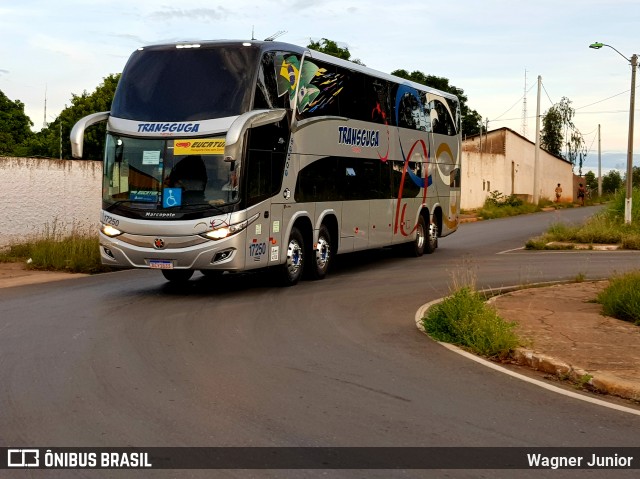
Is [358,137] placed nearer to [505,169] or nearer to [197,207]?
[197,207]

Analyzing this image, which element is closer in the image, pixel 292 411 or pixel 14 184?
pixel 292 411

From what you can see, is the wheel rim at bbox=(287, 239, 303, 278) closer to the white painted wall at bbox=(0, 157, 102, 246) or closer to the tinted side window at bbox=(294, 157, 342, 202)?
the tinted side window at bbox=(294, 157, 342, 202)

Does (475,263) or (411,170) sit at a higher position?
(411,170)

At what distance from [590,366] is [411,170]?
42.0ft

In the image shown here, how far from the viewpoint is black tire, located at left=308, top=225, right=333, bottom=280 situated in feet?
54.2

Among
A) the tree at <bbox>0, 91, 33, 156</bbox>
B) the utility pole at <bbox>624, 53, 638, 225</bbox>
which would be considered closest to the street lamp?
the utility pole at <bbox>624, 53, 638, 225</bbox>

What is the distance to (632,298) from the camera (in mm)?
11695

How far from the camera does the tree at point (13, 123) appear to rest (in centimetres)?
5856

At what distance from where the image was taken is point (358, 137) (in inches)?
712

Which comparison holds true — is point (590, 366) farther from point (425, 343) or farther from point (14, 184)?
point (14, 184)

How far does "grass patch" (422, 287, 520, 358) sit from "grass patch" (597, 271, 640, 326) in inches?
74.3

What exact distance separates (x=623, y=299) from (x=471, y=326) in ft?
8.72

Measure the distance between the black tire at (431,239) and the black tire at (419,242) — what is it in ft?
0.49

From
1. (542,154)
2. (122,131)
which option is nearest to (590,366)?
(122,131)
